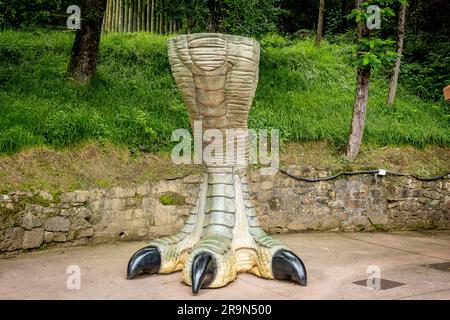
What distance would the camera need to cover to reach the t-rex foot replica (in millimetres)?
4180

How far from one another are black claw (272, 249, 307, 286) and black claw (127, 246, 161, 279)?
104 centimetres

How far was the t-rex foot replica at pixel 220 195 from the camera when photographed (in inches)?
165

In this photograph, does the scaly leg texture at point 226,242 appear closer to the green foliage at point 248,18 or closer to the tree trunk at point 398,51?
the green foliage at point 248,18

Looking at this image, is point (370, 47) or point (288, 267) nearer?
point (288, 267)

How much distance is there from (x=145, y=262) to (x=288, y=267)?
1.25m

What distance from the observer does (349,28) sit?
14703 mm

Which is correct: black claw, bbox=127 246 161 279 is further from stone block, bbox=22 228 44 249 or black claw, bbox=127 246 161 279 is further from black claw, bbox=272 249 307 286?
stone block, bbox=22 228 44 249

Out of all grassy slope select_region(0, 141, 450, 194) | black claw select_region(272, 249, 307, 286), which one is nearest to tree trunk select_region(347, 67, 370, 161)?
grassy slope select_region(0, 141, 450, 194)

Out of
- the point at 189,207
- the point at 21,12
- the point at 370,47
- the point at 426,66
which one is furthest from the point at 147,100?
the point at 426,66

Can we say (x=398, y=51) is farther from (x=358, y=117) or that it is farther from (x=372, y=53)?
(x=372, y=53)

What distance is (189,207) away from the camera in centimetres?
680

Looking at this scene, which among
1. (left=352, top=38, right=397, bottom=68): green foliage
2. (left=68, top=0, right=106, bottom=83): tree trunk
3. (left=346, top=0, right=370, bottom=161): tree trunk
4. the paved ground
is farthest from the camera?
(left=68, top=0, right=106, bottom=83): tree trunk

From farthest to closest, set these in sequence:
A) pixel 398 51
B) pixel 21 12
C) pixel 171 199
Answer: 1. pixel 398 51
2. pixel 21 12
3. pixel 171 199

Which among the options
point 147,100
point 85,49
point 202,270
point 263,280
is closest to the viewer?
point 202,270
